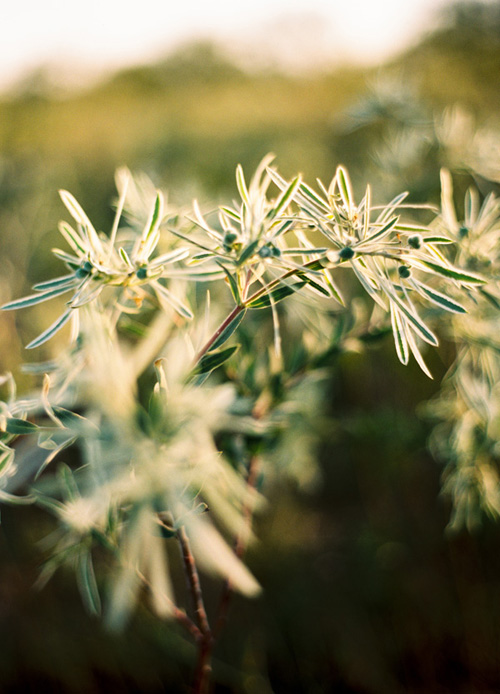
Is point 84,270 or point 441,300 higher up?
point 84,270

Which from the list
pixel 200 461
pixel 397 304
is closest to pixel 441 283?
pixel 397 304

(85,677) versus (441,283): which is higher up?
(441,283)

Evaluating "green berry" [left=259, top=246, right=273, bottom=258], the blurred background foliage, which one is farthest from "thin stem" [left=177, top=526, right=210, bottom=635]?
the blurred background foliage

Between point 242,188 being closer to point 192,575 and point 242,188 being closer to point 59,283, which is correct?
point 59,283

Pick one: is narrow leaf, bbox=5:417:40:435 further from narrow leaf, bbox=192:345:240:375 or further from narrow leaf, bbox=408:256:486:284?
narrow leaf, bbox=408:256:486:284

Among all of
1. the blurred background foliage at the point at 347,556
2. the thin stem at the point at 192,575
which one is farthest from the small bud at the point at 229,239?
the blurred background foliage at the point at 347,556

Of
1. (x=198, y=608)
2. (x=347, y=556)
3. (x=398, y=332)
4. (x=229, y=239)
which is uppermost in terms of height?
(x=229, y=239)

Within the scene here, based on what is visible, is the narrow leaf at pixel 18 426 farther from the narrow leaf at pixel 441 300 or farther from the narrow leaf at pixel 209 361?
the narrow leaf at pixel 441 300

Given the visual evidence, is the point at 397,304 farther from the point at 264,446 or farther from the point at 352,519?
the point at 352,519

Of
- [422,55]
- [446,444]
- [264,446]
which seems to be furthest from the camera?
[422,55]

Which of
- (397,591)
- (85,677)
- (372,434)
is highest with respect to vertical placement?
Answer: (372,434)

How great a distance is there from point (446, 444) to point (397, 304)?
0.48 m

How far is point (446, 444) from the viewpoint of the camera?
0.76 meters

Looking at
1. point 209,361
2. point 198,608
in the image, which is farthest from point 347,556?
point 209,361
